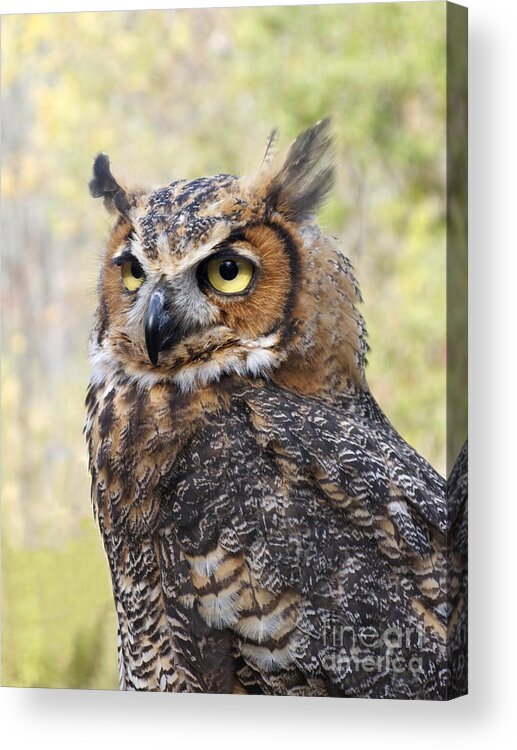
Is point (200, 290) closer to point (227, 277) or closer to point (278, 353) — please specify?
point (227, 277)

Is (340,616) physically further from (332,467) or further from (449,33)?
(449,33)

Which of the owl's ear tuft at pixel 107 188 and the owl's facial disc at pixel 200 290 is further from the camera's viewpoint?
the owl's ear tuft at pixel 107 188

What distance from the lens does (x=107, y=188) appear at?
3.83 m

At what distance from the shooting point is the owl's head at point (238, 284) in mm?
3490

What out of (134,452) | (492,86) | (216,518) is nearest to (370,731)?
(216,518)

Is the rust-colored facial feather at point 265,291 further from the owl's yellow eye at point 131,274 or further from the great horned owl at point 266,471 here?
the owl's yellow eye at point 131,274

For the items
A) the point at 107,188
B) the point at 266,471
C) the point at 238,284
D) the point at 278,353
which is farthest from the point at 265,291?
the point at 107,188

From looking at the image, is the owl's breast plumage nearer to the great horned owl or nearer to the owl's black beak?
the great horned owl

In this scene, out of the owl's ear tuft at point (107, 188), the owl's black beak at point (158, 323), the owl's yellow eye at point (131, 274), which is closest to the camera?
the owl's black beak at point (158, 323)

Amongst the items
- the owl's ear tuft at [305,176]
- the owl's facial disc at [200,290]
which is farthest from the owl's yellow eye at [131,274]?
the owl's ear tuft at [305,176]

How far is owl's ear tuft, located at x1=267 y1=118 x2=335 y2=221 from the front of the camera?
361 centimetres

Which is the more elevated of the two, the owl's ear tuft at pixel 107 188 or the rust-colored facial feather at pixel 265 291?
the owl's ear tuft at pixel 107 188

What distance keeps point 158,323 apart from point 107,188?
1.92 feet

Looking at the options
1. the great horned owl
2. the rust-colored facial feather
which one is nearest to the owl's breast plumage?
the great horned owl
